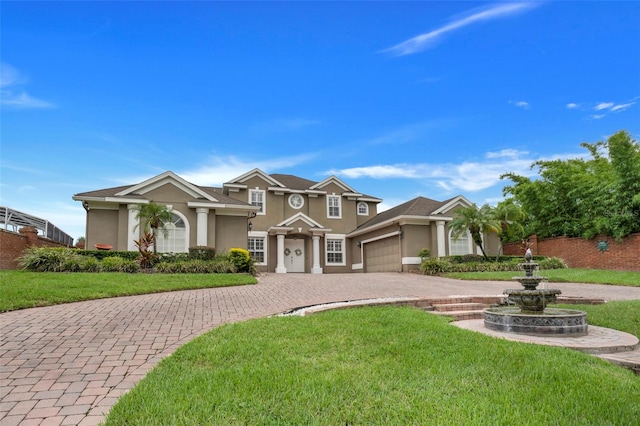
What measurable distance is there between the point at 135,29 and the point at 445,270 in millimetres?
16901

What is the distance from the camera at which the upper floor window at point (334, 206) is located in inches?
1119

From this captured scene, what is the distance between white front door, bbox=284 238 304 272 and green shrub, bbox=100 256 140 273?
Answer: 1153 centimetres

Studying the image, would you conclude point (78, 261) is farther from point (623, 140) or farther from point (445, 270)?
point (623, 140)

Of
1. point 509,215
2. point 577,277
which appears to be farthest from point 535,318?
point 509,215

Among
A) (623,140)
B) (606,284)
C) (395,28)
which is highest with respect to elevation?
(395,28)

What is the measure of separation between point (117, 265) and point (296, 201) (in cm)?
1433

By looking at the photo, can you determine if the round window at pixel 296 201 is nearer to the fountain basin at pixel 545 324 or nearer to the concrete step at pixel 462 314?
the concrete step at pixel 462 314

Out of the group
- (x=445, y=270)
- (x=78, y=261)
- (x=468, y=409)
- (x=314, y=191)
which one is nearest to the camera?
(x=468, y=409)

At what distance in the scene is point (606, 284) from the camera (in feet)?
50.6

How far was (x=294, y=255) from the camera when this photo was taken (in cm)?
2617

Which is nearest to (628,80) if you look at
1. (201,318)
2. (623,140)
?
(623,140)

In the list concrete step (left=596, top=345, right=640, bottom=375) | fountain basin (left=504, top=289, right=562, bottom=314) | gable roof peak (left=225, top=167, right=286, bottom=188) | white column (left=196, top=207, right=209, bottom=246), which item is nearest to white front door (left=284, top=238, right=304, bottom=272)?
gable roof peak (left=225, top=167, right=286, bottom=188)

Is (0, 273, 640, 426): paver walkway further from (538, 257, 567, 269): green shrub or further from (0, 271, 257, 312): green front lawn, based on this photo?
(538, 257, 567, 269): green shrub

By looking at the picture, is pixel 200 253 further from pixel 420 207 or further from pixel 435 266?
pixel 420 207
